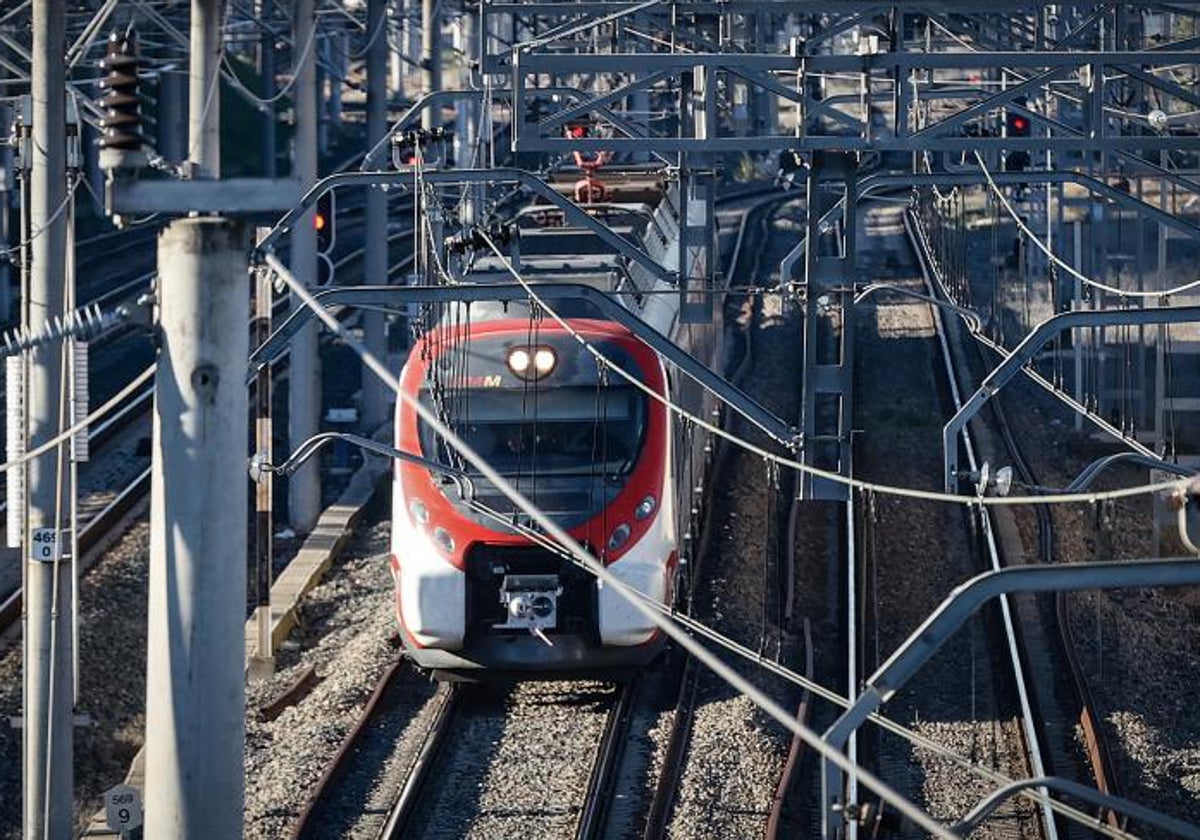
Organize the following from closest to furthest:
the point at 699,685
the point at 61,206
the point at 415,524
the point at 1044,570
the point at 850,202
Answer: the point at 1044,570
the point at 61,206
the point at 850,202
the point at 415,524
the point at 699,685

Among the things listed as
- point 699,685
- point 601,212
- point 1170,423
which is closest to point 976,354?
point 1170,423

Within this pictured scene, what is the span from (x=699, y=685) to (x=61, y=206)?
5.57m

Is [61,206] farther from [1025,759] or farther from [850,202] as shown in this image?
[1025,759]

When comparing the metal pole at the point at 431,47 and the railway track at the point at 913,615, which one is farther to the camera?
the metal pole at the point at 431,47

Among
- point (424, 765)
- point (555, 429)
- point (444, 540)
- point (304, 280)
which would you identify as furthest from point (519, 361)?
point (304, 280)

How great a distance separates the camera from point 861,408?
25.0m

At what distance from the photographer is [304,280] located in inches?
836

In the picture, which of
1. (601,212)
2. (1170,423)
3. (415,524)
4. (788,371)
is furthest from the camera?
(788,371)

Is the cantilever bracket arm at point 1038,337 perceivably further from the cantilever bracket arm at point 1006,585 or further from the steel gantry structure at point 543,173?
the cantilever bracket arm at point 1006,585

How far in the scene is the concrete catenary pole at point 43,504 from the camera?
12.4 meters

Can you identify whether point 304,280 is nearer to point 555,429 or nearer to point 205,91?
point 555,429

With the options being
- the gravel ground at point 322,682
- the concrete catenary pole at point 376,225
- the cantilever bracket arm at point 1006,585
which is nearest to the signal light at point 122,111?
the cantilever bracket arm at point 1006,585

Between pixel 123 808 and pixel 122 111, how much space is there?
5.19 m

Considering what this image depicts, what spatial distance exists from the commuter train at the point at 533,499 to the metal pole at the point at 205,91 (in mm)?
4768
